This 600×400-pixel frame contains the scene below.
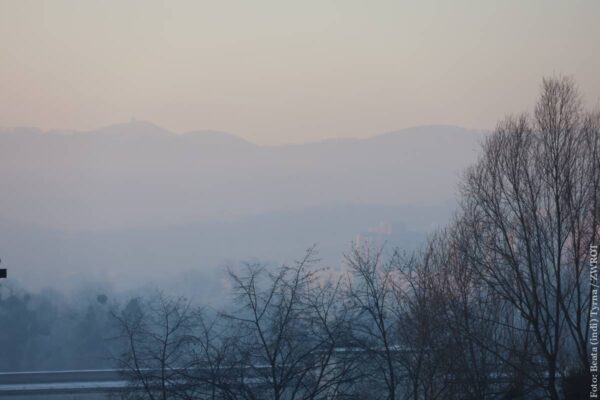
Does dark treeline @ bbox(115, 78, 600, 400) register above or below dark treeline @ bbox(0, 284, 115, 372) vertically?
above

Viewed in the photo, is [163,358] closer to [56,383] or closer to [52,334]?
[56,383]

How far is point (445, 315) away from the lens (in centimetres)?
1764

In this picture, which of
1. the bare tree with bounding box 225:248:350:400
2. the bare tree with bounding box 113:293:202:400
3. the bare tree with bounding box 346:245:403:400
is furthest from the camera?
the bare tree with bounding box 346:245:403:400

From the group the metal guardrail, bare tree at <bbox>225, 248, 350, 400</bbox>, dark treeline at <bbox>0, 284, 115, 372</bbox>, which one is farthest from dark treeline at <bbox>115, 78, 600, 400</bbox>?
dark treeline at <bbox>0, 284, 115, 372</bbox>

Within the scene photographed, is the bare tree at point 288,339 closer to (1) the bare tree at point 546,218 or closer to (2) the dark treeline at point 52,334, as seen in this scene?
(1) the bare tree at point 546,218

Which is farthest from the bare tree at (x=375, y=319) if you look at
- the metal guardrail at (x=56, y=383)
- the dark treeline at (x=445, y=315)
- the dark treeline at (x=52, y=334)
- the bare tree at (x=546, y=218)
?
the dark treeline at (x=52, y=334)

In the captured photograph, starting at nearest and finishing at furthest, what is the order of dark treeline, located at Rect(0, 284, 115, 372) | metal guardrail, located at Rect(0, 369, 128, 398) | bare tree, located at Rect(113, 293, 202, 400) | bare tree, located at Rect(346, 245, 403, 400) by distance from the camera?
bare tree, located at Rect(113, 293, 202, 400)
bare tree, located at Rect(346, 245, 403, 400)
metal guardrail, located at Rect(0, 369, 128, 398)
dark treeline, located at Rect(0, 284, 115, 372)

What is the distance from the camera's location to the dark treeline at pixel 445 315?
44.0 feet

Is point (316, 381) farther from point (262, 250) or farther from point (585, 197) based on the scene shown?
point (262, 250)

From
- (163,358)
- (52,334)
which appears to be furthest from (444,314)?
(52,334)

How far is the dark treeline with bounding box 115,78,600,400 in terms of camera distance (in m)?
13.4

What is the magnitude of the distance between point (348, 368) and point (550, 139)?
6842 millimetres

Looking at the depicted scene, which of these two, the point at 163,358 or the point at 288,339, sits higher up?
the point at 288,339

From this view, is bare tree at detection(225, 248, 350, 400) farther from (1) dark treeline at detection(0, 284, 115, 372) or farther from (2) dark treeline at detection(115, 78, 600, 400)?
(1) dark treeline at detection(0, 284, 115, 372)
